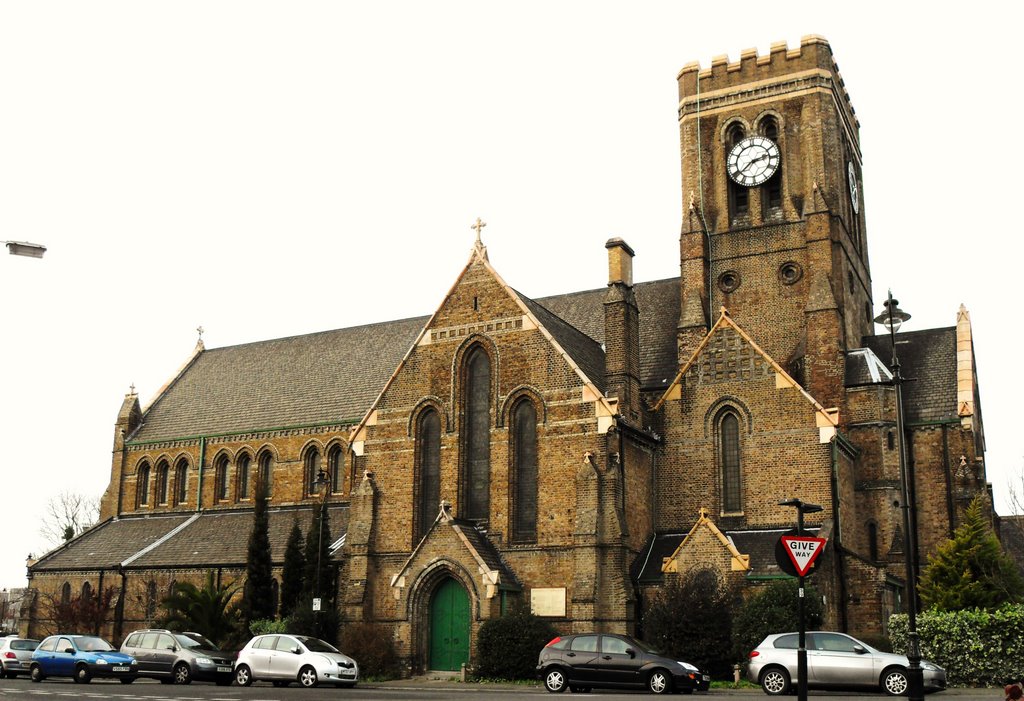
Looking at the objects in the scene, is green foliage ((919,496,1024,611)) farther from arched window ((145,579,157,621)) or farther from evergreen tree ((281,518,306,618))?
arched window ((145,579,157,621))

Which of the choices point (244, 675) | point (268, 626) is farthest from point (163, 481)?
point (244, 675)

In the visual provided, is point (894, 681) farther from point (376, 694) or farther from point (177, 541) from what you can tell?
point (177, 541)

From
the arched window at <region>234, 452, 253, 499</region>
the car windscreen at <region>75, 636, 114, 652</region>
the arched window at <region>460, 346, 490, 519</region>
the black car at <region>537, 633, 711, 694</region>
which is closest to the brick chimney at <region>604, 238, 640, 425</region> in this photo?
the arched window at <region>460, 346, 490, 519</region>

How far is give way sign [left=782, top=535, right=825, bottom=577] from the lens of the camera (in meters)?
17.2

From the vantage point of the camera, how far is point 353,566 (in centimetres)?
3709

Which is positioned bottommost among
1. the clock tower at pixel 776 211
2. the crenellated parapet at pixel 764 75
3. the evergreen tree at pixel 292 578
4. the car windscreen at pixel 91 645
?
the car windscreen at pixel 91 645

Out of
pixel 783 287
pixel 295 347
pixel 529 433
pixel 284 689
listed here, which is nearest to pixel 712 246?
pixel 783 287

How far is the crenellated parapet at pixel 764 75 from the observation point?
4519 cm

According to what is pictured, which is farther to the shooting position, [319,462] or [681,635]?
[319,462]

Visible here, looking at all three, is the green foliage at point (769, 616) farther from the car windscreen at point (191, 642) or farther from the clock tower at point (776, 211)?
the car windscreen at point (191, 642)

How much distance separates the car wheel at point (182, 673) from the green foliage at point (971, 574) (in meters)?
21.6

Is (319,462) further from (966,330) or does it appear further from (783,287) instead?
(966,330)

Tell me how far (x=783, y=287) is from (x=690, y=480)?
398 inches

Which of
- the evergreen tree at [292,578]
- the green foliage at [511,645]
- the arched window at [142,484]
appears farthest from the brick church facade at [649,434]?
the arched window at [142,484]
